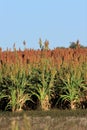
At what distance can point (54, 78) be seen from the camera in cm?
803

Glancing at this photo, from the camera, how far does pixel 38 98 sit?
25.1ft

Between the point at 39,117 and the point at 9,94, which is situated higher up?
the point at 9,94

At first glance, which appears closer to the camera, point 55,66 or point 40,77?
point 40,77

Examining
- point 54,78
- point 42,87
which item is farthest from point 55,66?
point 42,87

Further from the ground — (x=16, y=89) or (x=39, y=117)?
(x=16, y=89)

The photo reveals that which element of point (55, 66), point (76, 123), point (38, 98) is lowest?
point (76, 123)

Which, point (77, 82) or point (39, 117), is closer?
point (39, 117)

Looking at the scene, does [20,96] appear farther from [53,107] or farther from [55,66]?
[55,66]

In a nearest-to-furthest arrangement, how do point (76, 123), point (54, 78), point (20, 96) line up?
point (76, 123)
point (20, 96)
point (54, 78)

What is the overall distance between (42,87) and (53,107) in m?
0.49

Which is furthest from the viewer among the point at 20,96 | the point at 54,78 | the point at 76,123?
the point at 54,78

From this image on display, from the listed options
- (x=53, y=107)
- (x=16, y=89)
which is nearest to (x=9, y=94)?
(x=16, y=89)

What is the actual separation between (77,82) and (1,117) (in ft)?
5.43

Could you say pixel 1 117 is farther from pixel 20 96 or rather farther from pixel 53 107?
pixel 53 107
